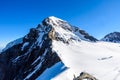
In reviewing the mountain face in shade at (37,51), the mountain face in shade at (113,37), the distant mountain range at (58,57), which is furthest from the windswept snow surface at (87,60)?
the mountain face in shade at (113,37)

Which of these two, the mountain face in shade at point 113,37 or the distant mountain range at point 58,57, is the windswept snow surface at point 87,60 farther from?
the mountain face in shade at point 113,37

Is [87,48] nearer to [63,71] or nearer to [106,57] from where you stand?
[106,57]

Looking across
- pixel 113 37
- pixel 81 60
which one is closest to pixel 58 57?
pixel 81 60

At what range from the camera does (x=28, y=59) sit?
100 m

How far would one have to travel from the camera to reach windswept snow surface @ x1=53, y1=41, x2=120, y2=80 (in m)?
63.7

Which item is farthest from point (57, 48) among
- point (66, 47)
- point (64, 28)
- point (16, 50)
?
point (16, 50)

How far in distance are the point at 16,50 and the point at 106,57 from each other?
46826 millimetres

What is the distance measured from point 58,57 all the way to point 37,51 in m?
21.2

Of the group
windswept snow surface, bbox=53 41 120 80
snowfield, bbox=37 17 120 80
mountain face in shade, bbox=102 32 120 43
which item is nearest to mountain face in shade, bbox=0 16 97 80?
snowfield, bbox=37 17 120 80

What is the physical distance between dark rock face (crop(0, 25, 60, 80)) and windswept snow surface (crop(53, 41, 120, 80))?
3.87 meters

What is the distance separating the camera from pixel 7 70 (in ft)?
361

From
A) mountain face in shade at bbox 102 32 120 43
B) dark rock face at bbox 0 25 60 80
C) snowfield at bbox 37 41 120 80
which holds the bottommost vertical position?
snowfield at bbox 37 41 120 80

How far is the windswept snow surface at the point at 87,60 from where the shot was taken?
63.7 m

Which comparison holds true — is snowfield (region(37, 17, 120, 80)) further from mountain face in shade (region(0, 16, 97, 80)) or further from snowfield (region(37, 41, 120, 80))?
mountain face in shade (region(0, 16, 97, 80))
